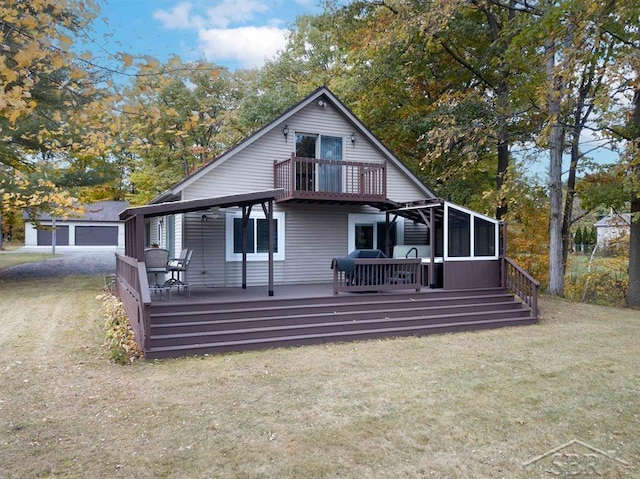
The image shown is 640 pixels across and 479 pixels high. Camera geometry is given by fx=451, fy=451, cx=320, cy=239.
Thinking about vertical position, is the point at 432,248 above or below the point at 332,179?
below

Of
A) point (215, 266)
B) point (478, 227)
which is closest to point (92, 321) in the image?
point (215, 266)

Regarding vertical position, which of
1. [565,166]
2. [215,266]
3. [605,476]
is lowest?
[605,476]

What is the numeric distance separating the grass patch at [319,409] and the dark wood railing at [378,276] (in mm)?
1709

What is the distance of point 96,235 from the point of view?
37281mm

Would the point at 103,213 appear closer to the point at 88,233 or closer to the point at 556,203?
the point at 88,233

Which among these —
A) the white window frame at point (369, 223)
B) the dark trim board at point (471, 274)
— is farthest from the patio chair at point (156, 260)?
the dark trim board at point (471, 274)

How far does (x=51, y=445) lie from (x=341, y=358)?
13.5 ft

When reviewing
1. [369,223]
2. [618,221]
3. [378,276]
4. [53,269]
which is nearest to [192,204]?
[378,276]

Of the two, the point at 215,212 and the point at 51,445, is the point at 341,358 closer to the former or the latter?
the point at 51,445

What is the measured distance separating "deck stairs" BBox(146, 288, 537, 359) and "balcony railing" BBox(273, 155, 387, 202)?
3.30m

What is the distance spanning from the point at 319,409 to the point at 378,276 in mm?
5295

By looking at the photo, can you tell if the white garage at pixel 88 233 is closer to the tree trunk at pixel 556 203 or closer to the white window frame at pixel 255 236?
the white window frame at pixel 255 236

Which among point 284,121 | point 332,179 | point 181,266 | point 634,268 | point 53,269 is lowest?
point 53,269

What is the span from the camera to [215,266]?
11.9 m
